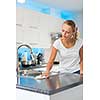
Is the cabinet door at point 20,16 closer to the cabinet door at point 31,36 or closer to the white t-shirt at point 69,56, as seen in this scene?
the cabinet door at point 31,36

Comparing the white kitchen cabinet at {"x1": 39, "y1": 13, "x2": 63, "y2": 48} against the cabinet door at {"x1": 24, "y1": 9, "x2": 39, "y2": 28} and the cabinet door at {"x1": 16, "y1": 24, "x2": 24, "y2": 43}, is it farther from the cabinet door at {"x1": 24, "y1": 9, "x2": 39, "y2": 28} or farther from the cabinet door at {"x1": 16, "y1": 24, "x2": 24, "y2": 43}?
the cabinet door at {"x1": 16, "y1": 24, "x2": 24, "y2": 43}

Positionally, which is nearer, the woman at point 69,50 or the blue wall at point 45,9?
the woman at point 69,50

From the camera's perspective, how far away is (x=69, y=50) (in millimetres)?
1957

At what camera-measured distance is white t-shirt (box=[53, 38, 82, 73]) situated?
1.96m

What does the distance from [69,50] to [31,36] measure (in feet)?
6.57

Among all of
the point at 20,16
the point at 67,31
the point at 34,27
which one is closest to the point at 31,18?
the point at 34,27

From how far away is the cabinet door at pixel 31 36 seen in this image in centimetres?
371

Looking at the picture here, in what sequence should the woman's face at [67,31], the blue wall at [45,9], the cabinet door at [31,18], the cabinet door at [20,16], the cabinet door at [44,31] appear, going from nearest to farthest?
the woman's face at [67,31] < the cabinet door at [20,16] < the cabinet door at [31,18] < the cabinet door at [44,31] < the blue wall at [45,9]

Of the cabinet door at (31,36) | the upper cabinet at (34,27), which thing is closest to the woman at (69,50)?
the upper cabinet at (34,27)

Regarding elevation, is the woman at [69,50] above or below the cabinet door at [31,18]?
below
